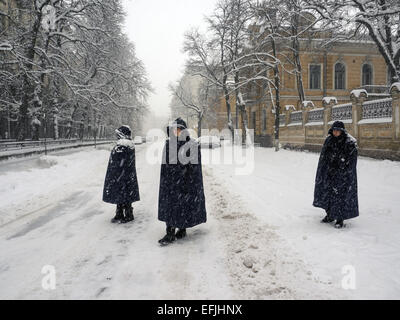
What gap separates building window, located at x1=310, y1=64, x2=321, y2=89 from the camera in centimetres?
3350

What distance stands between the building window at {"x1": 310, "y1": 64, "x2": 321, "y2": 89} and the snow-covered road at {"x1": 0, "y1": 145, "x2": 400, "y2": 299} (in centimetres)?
2857

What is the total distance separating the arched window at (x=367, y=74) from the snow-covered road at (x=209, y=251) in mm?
31260

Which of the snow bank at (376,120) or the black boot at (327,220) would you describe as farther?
the snow bank at (376,120)

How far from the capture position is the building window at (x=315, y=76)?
33.5 m

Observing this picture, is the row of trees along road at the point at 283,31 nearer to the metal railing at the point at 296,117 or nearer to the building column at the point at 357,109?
the metal railing at the point at 296,117

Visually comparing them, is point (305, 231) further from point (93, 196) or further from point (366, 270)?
point (93, 196)

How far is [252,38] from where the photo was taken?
2194 cm

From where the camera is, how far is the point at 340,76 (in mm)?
33781

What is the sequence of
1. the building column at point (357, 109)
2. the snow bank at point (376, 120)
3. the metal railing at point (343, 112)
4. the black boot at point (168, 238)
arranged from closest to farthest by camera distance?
the black boot at point (168, 238)
the snow bank at point (376, 120)
the building column at point (357, 109)
the metal railing at point (343, 112)

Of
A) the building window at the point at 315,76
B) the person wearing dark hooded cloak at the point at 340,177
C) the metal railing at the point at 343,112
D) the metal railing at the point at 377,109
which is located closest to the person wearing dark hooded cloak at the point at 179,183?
the person wearing dark hooded cloak at the point at 340,177

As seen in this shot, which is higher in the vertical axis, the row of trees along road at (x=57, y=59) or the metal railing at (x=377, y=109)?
the row of trees along road at (x=57, y=59)

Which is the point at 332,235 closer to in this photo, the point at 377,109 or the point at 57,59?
the point at 377,109

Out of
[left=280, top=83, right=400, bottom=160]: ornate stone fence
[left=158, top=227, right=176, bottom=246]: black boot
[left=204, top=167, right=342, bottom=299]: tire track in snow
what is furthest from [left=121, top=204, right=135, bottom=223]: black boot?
[left=280, top=83, right=400, bottom=160]: ornate stone fence

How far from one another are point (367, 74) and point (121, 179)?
37.4 meters
